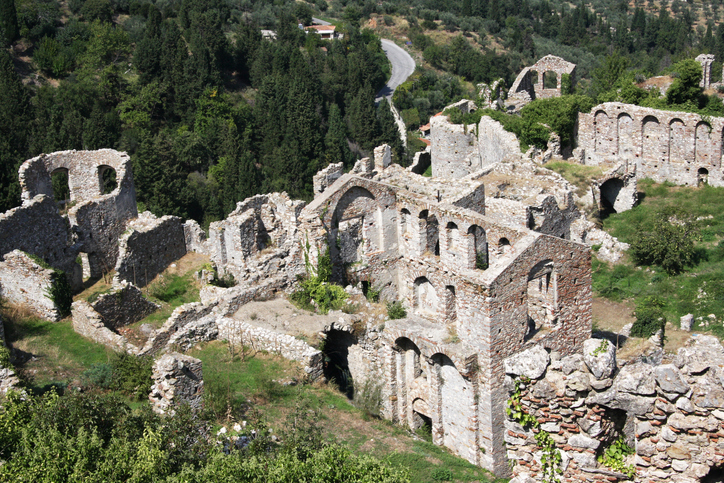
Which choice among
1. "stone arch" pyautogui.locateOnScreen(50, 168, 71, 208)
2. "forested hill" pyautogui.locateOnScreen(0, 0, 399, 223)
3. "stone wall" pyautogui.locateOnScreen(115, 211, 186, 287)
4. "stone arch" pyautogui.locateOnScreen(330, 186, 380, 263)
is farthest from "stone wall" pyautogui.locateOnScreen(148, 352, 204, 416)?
"forested hill" pyautogui.locateOnScreen(0, 0, 399, 223)

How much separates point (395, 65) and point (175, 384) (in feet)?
289

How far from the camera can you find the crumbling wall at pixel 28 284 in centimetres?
2772

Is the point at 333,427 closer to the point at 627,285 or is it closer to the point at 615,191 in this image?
the point at 627,285

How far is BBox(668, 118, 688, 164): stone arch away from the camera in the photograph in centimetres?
3928

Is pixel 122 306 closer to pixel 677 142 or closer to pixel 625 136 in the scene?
pixel 625 136

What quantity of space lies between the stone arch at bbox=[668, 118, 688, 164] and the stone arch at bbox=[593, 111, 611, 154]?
9.50 ft

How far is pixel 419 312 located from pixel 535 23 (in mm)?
102515

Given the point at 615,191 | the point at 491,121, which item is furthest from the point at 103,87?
the point at 615,191

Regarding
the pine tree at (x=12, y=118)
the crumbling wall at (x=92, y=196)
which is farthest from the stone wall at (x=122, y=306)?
the pine tree at (x=12, y=118)

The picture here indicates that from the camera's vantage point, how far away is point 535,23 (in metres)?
122

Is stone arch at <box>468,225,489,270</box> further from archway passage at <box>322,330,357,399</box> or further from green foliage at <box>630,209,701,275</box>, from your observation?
green foliage at <box>630,209,701,275</box>

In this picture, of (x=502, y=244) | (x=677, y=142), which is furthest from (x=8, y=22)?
(x=502, y=244)

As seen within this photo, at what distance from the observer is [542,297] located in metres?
23.7

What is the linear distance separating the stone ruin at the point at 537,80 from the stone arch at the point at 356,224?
21.8 metres
